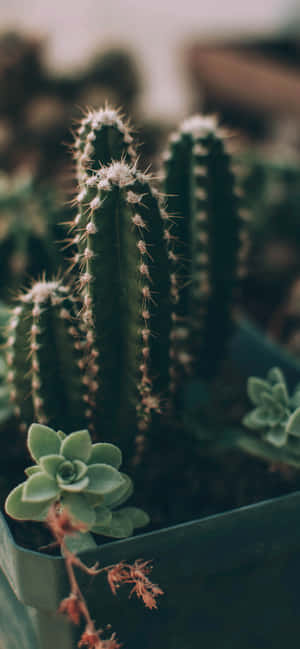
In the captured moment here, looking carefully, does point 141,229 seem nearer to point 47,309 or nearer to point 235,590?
point 47,309

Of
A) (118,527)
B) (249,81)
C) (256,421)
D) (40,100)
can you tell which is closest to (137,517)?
(118,527)

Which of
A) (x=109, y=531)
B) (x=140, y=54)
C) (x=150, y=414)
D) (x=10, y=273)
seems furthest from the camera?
(x=140, y=54)

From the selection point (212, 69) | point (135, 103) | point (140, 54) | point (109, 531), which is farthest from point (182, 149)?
point (212, 69)

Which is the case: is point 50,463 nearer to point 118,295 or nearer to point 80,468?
point 80,468

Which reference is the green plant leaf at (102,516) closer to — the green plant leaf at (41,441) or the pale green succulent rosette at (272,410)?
the green plant leaf at (41,441)

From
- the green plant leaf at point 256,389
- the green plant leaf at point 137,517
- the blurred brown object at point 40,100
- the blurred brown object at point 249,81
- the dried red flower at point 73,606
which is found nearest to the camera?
the dried red flower at point 73,606

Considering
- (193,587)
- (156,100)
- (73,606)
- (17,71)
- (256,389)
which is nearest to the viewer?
(73,606)

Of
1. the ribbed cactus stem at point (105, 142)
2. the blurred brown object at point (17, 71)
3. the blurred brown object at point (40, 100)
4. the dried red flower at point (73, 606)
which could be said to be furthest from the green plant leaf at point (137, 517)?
the blurred brown object at point (17, 71)
